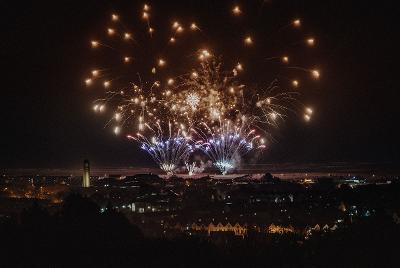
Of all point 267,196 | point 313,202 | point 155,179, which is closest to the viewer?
point 313,202

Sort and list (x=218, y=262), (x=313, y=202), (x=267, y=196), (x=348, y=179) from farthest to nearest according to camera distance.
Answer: (x=348, y=179) < (x=267, y=196) < (x=313, y=202) < (x=218, y=262)

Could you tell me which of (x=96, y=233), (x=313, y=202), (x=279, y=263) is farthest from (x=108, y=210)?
(x=313, y=202)

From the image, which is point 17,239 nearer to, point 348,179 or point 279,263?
point 279,263

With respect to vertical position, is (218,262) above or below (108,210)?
below

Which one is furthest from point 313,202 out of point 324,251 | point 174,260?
point 174,260

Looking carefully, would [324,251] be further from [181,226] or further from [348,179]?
[348,179]

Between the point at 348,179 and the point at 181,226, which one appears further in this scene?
the point at 348,179
